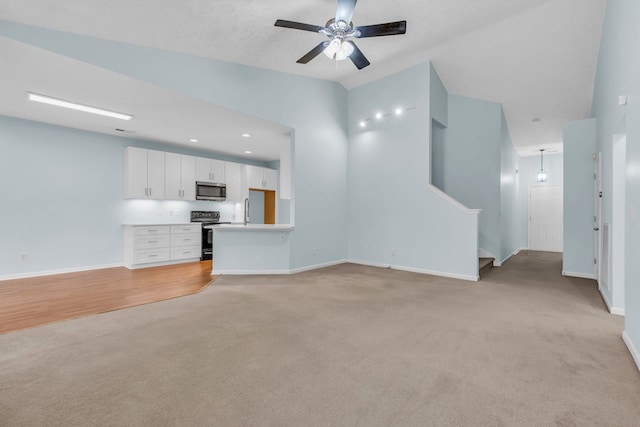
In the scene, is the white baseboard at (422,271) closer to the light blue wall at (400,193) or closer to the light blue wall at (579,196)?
the light blue wall at (400,193)

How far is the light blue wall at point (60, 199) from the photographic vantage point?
487cm

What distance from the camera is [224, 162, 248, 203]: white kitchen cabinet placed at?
7.70m

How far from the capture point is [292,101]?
5.27 m

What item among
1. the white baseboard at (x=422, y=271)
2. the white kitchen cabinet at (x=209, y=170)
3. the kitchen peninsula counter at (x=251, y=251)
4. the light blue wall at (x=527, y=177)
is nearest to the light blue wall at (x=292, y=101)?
the kitchen peninsula counter at (x=251, y=251)

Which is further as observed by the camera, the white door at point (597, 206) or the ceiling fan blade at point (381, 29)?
the white door at point (597, 206)

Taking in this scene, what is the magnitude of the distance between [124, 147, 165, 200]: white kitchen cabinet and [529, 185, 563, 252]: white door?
1084 cm

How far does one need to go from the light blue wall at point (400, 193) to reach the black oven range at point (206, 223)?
341cm

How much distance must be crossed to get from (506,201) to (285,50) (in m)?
6.02

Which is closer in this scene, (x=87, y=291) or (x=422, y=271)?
(x=87, y=291)

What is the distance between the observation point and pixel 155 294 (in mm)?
3951

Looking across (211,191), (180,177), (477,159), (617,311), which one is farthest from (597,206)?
(180,177)

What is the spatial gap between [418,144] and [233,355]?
4604 millimetres

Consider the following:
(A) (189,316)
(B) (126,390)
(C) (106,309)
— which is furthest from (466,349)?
(C) (106,309)

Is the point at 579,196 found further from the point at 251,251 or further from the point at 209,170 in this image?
the point at 209,170
